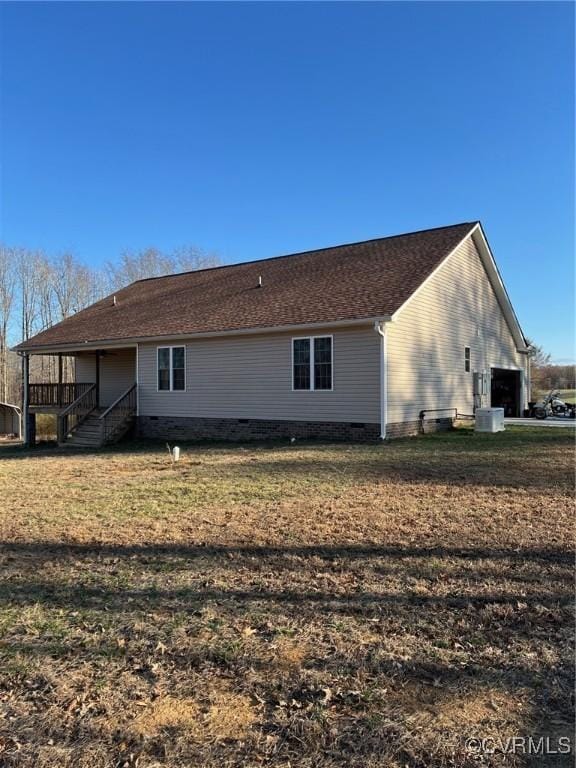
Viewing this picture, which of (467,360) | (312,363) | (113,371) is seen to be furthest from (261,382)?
(113,371)

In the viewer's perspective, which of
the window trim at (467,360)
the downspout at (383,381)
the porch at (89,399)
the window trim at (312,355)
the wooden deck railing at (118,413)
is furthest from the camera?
the window trim at (467,360)

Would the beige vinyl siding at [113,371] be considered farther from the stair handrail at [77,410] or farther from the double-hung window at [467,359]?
the double-hung window at [467,359]

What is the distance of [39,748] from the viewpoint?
2.44m

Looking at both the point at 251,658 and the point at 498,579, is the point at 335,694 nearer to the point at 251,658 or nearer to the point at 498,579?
the point at 251,658

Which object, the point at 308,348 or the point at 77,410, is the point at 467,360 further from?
the point at 77,410

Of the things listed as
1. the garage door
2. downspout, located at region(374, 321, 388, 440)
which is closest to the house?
downspout, located at region(374, 321, 388, 440)

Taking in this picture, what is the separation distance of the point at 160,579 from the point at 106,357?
18344mm

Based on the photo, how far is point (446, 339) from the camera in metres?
16.6

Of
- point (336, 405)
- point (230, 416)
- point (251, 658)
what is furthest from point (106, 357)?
point (251, 658)

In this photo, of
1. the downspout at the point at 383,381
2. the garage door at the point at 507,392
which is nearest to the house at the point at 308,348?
the downspout at the point at 383,381

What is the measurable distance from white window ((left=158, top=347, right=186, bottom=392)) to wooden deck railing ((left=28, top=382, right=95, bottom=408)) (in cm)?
353

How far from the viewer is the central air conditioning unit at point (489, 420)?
15211 mm

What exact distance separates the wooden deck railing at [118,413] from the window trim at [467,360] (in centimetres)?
1086

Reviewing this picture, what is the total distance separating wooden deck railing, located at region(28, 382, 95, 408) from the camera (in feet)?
65.0
